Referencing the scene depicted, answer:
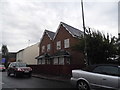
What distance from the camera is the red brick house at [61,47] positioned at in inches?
865

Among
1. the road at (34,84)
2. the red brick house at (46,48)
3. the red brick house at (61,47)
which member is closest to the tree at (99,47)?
the road at (34,84)

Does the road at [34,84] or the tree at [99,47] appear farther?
the tree at [99,47]

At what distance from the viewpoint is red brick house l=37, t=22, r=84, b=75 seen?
2197cm

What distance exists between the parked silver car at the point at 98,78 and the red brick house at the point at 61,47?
11489 millimetres

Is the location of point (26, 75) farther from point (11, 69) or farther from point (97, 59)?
point (97, 59)

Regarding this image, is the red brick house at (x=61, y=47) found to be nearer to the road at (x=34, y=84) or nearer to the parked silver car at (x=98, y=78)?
the road at (x=34, y=84)

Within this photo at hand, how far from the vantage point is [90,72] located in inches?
289

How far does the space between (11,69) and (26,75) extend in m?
1.75

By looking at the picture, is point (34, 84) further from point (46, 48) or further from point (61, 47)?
point (46, 48)

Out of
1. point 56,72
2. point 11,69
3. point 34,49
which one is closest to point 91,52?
point 56,72

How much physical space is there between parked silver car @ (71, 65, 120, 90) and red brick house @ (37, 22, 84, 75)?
1149cm

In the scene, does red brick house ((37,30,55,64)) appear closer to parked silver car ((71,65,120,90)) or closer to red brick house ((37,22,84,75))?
red brick house ((37,22,84,75))

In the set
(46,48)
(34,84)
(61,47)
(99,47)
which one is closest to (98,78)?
(34,84)

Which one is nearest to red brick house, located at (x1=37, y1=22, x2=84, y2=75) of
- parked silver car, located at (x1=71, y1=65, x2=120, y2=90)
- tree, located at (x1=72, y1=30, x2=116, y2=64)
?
tree, located at (x1=72, y1=30, x2=116, y2=64)
